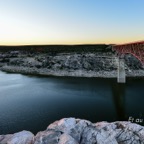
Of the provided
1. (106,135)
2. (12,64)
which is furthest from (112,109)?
(12,64)

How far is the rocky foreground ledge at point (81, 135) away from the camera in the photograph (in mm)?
16484

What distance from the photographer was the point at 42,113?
34750 mm

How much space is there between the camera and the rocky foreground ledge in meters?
16.5

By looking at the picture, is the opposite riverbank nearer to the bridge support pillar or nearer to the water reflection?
the bridge support pillar

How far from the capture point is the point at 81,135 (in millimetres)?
18078

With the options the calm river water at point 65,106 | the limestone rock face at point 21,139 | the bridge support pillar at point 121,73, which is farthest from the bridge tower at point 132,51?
the limestone rock face at point 21,139

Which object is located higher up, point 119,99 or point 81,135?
point 81,135

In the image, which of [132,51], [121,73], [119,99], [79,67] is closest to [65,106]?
[119,99]

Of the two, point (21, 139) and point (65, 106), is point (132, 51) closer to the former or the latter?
point (65, 106)

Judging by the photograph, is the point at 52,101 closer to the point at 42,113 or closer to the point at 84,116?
the point at 42,113

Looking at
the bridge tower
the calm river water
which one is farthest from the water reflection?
the bridge tower

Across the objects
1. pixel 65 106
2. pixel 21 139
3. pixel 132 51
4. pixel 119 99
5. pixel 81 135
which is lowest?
pixel 119 99

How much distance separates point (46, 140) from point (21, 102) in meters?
27.6

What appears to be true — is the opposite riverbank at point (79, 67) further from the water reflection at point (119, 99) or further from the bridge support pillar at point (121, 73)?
the water reflection at point (119, 99)
